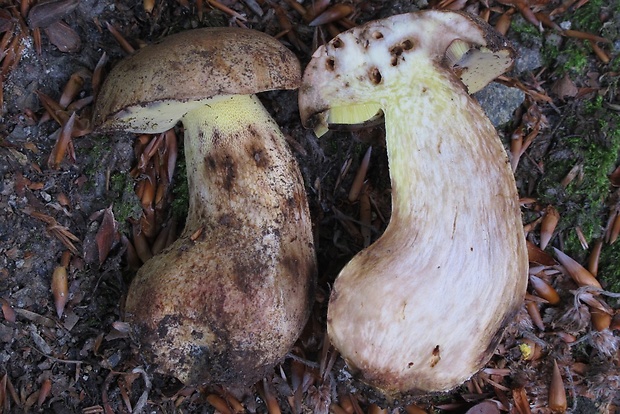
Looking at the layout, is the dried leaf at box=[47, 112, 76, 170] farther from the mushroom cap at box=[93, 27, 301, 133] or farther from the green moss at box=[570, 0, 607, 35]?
the green moss at box=[570, 0, 607, 35]

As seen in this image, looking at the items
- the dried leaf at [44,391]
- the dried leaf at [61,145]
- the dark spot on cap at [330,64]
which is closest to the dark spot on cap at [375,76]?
the dark spot on cap at [330,64]

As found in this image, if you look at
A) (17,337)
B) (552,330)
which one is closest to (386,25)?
(552,330)

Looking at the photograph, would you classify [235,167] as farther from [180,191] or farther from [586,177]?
[586,177]

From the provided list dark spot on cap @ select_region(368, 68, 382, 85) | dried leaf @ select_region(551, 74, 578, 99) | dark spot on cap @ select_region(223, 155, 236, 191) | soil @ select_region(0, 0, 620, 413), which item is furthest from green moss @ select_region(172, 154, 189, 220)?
dried leaf @ select_region(551, 74, 578, 99)

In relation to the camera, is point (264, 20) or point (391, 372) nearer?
point (391, 372)

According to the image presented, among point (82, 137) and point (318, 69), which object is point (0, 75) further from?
point (318, 69)

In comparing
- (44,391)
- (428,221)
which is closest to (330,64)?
(428,221)
